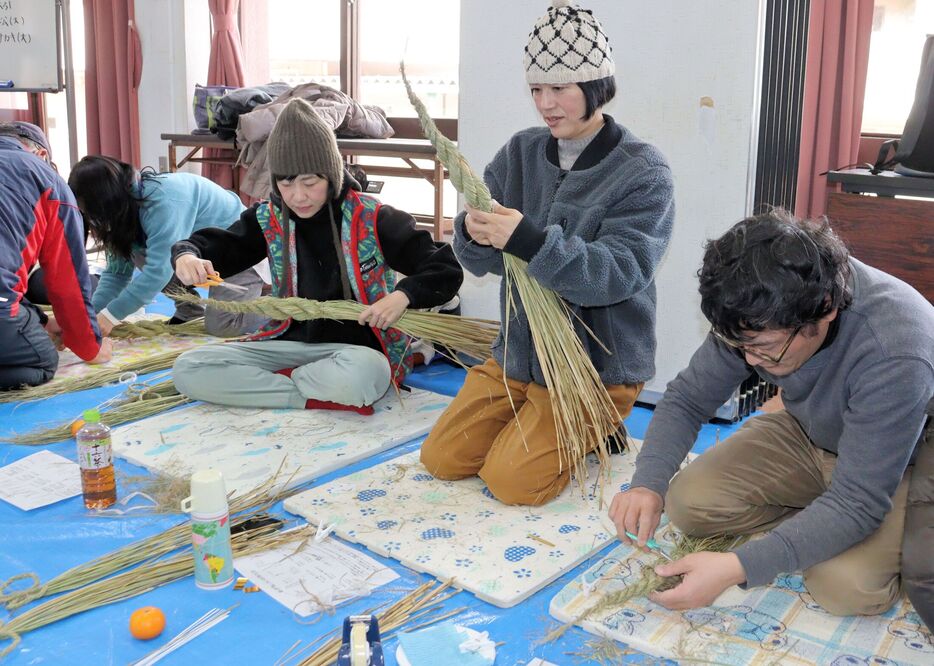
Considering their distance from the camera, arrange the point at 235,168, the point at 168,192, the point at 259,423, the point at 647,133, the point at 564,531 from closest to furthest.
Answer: the point at 564,531 < the point at 259,423 < the point at 647,133 < the point at 168,192 < the point at 235,168

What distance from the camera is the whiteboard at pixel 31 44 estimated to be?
582 cm

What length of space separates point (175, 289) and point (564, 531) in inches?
92.3

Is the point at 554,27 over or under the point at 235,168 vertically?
over

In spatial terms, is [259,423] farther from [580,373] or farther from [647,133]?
[647,133]

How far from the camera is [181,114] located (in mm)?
6332

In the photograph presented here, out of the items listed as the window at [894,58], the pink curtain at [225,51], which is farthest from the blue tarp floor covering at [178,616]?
the pink curtain at [225,51]

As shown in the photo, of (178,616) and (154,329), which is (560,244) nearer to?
(178,616)

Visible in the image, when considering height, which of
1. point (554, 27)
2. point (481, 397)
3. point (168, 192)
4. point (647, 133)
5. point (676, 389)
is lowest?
point (481, 397)

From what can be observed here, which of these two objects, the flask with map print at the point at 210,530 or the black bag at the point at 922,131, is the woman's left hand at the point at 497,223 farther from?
the black bag at the point at 922,131

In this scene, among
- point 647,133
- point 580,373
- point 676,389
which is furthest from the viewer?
point 647,133

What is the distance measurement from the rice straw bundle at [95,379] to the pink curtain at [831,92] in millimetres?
2557

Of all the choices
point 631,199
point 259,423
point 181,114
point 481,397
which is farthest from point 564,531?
point 181,114

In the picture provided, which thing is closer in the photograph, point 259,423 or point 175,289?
point 259,423

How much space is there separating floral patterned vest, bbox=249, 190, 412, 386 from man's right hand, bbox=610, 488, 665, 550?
4.46 feet
